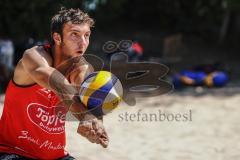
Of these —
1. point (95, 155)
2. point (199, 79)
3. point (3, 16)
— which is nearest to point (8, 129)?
point (95, 155)

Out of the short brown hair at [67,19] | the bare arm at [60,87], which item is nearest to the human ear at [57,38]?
the short brown hair at [67,19]

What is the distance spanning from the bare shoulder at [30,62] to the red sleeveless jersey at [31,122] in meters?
0.05

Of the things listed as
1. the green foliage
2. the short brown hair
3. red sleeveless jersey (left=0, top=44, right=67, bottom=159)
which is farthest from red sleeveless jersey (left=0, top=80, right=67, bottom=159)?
the green foliage

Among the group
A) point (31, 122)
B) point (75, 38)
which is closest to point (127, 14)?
→ point (31, 122)

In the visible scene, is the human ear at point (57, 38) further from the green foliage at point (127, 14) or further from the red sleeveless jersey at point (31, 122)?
the green foliage at point (127, 14)

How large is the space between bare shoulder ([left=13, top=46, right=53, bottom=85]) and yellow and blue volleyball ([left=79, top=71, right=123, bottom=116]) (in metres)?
0.54

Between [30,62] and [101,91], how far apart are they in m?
0.89

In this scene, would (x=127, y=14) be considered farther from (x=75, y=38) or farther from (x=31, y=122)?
(x=75, y=38)

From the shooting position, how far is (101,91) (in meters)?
3.48

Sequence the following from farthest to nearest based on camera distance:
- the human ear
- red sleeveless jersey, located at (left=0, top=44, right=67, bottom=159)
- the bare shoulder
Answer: red sleeveless jersey, located at (left=0, top=44, right=67, bottom=159) → the human ear → the bare shoulder

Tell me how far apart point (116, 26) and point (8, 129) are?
1395cm

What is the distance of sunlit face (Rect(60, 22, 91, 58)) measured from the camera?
108 inches

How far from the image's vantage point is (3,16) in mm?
12734

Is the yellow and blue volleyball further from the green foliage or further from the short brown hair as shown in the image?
the green foliage
